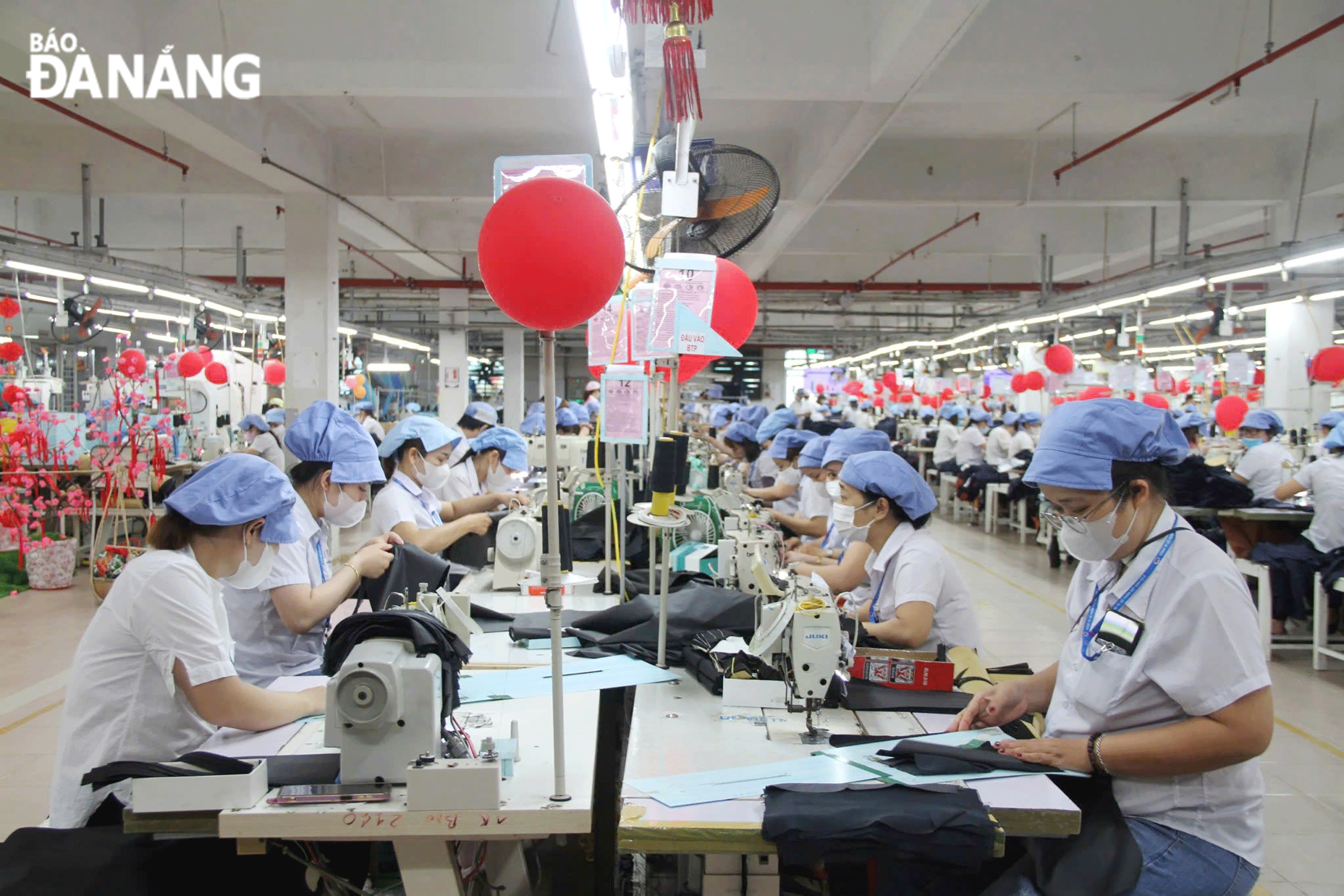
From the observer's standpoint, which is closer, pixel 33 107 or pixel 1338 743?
pixel 1338 743

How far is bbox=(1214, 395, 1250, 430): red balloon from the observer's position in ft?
30.9

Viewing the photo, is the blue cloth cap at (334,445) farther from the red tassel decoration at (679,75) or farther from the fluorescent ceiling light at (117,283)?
the fluorescent ceiling light at (117,283)

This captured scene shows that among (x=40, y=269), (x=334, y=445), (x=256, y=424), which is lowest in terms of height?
(x=334, y=445)

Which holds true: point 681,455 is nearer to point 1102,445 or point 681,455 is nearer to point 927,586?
point 1102,445

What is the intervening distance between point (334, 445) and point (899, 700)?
1858mm

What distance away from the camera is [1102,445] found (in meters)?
1.88

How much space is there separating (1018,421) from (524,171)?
11892 mm

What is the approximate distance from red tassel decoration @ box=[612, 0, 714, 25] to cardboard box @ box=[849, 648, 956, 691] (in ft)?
5.49

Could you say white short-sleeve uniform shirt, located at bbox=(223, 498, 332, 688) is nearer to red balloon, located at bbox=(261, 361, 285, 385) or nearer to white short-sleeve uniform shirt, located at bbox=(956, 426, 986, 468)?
red balloon, located at bbox=(261, 361, 285, 385)

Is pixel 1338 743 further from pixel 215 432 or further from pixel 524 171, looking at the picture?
pixel 215 432

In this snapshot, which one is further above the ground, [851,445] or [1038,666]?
[851,445]

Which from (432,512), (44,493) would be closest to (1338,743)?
(432,512)

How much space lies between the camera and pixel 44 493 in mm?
8602

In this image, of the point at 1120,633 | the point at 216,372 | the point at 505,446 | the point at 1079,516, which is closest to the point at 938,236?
the point at 505,446
